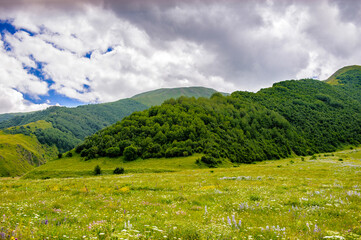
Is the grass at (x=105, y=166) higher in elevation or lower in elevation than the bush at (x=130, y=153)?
lower

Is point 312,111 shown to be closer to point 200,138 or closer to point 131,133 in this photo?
point 200,138

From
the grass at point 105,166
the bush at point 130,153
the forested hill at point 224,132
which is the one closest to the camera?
the grass at point 105,166

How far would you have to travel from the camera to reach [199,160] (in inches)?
3265

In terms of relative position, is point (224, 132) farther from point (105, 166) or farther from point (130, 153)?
point (105, 166)

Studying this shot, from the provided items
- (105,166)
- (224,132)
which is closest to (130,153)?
(105,166)

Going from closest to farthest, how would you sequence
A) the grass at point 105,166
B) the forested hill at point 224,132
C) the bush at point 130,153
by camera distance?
1. the grass at point 105,166
2. the bush at point 130,153
3. the forested hill at point 224,132


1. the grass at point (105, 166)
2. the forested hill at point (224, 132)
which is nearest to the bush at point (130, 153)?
the forested hill at point (224, 132)

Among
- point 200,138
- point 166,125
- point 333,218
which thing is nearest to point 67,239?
point 333,218

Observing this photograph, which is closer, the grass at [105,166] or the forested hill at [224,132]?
the grass at [105,166]

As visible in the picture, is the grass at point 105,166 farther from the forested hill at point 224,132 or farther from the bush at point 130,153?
the forested hill at point 224,132

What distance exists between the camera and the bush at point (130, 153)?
309 feet

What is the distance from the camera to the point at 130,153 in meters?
94.4

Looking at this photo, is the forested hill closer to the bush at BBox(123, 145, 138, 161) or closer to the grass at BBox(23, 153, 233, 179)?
the bush at BBox(123, 145, 138, 161)

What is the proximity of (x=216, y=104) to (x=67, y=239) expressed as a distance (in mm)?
149698
